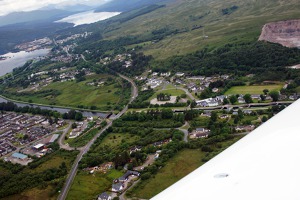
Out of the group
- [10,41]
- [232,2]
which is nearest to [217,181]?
[232,2]

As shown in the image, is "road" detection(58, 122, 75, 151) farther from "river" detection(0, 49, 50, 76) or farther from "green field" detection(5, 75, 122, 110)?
"river" detection(0, 49, 50, 76)

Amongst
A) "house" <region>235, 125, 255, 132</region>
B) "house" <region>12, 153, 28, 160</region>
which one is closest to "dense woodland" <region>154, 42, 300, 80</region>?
"house" <region>235, 125, 255, 132</region>

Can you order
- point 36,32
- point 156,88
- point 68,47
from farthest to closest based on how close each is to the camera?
point 36,32, point 68,47, point 156,88

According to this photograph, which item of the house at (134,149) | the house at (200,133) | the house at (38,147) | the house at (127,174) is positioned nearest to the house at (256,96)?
the house at (200,133)

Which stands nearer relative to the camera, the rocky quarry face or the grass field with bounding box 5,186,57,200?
the grass field with bounding box 5,186,57,200

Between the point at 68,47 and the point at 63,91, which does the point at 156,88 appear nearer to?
the point at 63,91

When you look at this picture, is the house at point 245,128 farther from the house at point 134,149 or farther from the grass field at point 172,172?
the house at point 134,149
